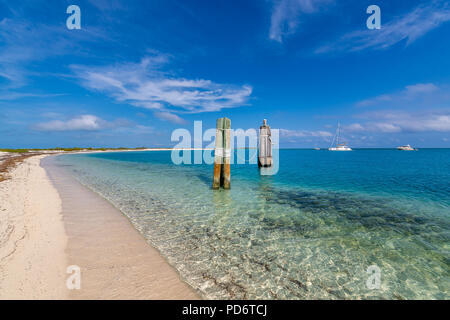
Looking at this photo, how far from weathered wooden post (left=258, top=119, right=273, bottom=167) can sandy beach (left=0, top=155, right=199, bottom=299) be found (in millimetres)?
17029

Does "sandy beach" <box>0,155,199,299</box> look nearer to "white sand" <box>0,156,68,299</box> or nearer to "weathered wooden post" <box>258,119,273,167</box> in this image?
"white sand" <box>0,156,68,299</box>

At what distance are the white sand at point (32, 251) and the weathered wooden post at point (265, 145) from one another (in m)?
18.5

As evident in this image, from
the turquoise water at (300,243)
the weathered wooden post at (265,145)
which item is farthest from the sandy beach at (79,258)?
the weathered wooden post at (265,145)

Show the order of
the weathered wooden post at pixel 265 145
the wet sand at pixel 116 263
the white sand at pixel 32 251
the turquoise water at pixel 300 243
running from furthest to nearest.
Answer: the weathered wooden post at pixel 265 145 < the turquoise water at pixel 300 243 < the wet sand at pixel 116 263 < the white sand at pixel 32 251

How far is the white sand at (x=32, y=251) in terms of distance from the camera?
361 centimetres

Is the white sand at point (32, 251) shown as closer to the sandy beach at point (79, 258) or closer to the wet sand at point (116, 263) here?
the sandy beach at point (79, 258)

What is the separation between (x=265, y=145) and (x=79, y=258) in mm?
20141

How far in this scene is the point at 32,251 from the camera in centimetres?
494

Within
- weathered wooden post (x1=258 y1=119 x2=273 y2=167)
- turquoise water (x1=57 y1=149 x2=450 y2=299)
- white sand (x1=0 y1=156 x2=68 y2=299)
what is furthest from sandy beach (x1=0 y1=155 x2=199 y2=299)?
weathered wooden post (x1=258 y1=119 x2=273 y2=167)

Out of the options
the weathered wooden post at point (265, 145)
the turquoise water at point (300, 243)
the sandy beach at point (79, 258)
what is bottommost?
the turquoise water at point (300, 243)

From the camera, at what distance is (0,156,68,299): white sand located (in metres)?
3.61

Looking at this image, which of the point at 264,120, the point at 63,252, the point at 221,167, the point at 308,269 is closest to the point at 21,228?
the point at 63,252
